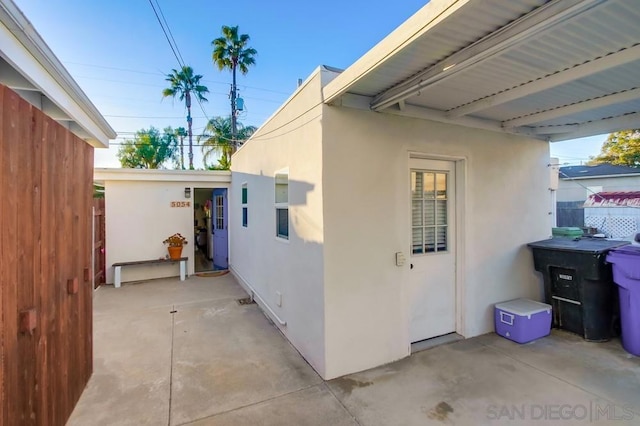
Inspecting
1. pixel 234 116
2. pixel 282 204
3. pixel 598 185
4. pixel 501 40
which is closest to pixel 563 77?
pixel 501 40

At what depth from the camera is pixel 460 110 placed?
336 cm

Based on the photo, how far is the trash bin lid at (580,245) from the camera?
366cm

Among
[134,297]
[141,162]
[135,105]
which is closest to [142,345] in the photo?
[134,297]

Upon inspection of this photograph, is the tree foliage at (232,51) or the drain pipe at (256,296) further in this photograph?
the tree foliage at (232,51)

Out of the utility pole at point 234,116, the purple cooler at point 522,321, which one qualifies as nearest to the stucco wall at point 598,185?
the purple cooler at point 522,321

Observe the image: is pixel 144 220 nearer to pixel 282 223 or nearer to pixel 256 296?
pixel 256 296

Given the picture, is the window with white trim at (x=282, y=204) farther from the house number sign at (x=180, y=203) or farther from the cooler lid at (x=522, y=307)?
the house number sign at (x=180, y=203)

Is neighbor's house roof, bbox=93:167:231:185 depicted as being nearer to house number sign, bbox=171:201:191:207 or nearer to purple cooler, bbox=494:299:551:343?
house number sign, bbox=171:201:191:207

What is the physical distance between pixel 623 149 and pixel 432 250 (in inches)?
766

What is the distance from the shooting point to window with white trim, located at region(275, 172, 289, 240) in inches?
159

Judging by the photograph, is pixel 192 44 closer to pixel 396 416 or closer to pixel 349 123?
→ pixel 349 123

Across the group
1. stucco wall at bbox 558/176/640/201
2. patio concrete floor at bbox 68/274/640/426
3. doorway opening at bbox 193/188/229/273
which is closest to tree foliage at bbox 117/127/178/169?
doorway opening at bbox 193/188/229/273

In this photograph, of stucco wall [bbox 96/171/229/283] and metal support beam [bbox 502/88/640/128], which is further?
stucco wall [bbox 96/171/229/283]

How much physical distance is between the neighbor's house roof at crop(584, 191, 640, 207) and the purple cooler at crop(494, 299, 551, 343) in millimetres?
7291
